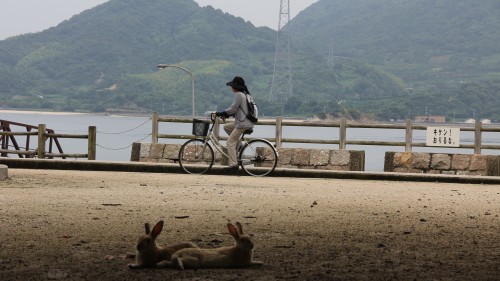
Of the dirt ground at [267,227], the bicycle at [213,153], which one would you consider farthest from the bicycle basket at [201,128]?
the dirt ground at [267,227]

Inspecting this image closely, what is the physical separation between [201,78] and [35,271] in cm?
18705

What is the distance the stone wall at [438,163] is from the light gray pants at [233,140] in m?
4.97

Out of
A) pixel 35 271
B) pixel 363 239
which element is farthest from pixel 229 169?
pixel 35 271

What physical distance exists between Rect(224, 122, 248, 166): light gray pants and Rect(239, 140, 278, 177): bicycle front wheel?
0.20 meters

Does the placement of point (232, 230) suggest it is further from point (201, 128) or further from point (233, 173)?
point (233, 173)

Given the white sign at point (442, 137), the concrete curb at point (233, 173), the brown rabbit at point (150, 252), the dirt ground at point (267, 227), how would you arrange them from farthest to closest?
the white sign at point (442, 137)
the concrete curb at point (233, 173)
the dirt ground at point (267, 227)
the brown rabbit at point (150, 252)

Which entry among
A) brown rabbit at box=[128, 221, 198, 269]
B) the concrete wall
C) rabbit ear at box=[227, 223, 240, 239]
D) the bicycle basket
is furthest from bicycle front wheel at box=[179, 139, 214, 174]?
rabbit ear at box=[227, 223, 240, 239]

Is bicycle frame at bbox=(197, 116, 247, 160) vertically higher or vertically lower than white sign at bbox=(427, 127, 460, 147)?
lower

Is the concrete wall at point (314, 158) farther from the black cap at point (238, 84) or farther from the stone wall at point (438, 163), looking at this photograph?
the black cap at point (238, 84)

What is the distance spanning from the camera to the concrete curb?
771 inches

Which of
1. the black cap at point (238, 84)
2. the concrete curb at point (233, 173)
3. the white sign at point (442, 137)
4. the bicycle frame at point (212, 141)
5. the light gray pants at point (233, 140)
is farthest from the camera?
the white sign at point (442, 137)

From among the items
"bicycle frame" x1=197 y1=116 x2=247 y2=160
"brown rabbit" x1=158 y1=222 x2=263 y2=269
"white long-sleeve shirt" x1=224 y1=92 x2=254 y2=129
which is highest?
"white long-sleeve shirt" x1=224 y1=92 x2=254 y2=129

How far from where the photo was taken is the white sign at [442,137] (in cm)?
2258

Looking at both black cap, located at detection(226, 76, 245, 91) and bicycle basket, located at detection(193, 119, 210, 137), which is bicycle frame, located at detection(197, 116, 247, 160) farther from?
black cap, located at detection(226, 76, 245, 91)
